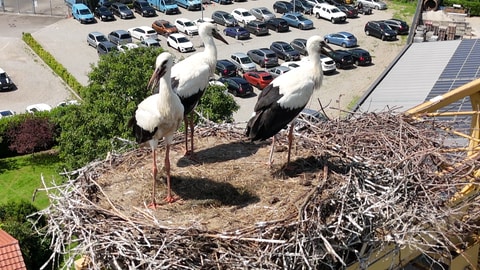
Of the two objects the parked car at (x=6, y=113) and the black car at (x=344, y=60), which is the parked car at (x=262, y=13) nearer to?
the black car at (x=344, y=60)

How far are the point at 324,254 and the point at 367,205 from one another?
3.94ft

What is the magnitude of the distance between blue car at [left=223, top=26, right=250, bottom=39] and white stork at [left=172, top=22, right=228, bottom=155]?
112 ft

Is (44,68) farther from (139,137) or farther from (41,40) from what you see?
(139,137)

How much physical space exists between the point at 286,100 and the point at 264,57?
3080cm

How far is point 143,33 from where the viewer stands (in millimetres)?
46250

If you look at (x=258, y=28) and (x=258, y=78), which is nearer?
(x=258, y=78)

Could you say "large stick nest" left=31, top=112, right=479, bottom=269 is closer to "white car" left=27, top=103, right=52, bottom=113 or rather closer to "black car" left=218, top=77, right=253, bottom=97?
"white car" left=27, top=103, right=52, bottom=113

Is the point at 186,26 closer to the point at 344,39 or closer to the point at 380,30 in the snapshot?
the point at 344,39

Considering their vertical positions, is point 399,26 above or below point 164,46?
above

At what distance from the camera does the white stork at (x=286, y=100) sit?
11516mm

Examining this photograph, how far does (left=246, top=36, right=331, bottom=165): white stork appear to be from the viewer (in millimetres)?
11516

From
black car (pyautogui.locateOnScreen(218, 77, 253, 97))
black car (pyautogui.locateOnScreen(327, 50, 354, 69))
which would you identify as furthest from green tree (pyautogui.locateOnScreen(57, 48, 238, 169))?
black car (pyautogui.locateOnScreen(327, 50, 354, 69))

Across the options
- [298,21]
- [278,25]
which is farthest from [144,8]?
[298,21]

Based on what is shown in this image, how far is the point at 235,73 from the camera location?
40.2 metres
